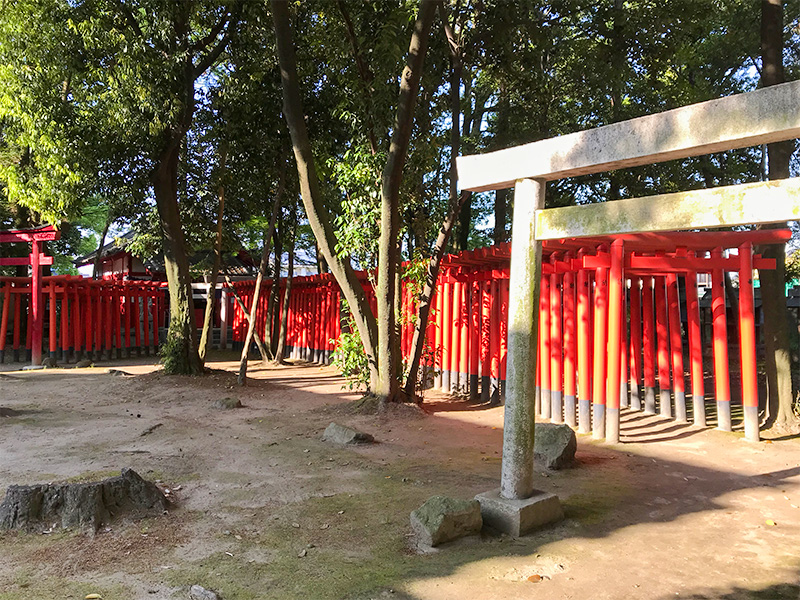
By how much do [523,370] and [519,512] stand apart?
3.00 feet

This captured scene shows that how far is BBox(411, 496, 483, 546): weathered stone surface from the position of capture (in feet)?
11.9

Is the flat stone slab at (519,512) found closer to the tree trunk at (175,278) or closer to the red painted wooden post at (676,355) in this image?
the red painted wooden post at (676,355)

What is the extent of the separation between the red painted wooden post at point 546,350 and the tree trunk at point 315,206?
2.25 m

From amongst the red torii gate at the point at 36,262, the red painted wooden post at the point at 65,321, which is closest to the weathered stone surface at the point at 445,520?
the red torii gate at the point at 36,262

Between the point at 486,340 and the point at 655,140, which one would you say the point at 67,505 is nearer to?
the point at 655,140

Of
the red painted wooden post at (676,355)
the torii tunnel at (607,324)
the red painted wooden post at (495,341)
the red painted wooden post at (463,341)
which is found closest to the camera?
the torii tunnel at (607,324)

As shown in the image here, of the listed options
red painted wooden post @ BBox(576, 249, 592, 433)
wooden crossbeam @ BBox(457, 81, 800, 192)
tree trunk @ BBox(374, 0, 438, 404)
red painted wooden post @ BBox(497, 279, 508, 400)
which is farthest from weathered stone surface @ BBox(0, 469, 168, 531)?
red painted wooden post @ BBox(497, 279, 508, 400)

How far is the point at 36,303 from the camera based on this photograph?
13.4 m

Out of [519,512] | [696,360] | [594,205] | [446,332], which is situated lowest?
[519,512]

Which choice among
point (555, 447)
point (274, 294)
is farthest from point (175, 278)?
point (555, 447)

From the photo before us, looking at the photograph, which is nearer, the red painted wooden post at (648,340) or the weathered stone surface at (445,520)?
the weathered stone surface at (445,520)

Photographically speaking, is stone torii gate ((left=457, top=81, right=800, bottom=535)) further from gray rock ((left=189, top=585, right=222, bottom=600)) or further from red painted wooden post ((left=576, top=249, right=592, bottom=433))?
red painted wooden post ((left=576, top=249, right=592, bottom=433))

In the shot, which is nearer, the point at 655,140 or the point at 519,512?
the point at 655,140

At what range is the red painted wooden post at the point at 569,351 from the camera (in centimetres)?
723
